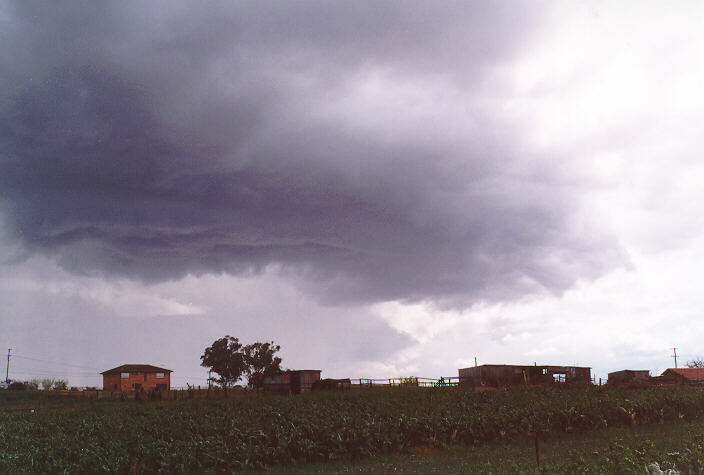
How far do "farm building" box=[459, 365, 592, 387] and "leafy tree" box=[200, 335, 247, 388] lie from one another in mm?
45792

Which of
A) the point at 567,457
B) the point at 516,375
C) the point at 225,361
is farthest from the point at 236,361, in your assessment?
the point at 567,457

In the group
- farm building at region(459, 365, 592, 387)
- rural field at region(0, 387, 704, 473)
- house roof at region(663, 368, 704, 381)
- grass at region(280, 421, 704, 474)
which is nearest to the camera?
grass at region(280, 421, 704, 474)

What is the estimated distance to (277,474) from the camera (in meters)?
25.9

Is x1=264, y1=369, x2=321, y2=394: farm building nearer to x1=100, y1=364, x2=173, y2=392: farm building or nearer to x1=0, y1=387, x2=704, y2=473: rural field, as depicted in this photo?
x1=0, y1=387, x2=704, y2=473: rural field

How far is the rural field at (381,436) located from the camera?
25.8m

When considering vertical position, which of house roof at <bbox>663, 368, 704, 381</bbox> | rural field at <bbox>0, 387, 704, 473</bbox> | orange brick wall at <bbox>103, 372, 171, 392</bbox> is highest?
rural field at <bbox>0, 387, 704, 473</bbox>

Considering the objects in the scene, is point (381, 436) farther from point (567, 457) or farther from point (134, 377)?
point (134, 377)

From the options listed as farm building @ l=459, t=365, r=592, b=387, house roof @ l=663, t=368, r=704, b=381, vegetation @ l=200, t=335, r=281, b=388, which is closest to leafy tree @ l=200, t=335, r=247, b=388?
vegetation @ l=200, t=335, r=281, b=388

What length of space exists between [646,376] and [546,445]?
2613 inches

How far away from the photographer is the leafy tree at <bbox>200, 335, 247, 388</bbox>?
106562mm

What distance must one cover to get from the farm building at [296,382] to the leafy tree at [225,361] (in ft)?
65.6

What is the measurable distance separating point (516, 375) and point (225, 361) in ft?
180

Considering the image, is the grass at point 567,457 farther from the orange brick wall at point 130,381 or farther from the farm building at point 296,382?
the orange brick wall at point 130,381

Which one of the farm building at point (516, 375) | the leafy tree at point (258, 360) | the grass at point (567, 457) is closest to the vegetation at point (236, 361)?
the leafy tree at point (258, 360)
